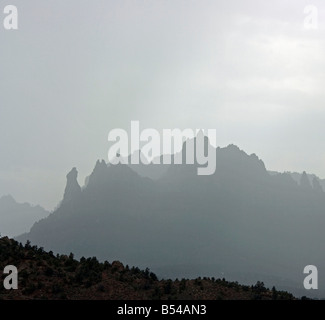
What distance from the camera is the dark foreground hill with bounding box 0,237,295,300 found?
76.9ft

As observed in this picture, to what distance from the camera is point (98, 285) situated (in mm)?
24344

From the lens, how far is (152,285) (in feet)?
82.6

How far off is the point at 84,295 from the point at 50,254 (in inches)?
343

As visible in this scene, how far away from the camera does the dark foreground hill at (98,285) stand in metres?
23.4
